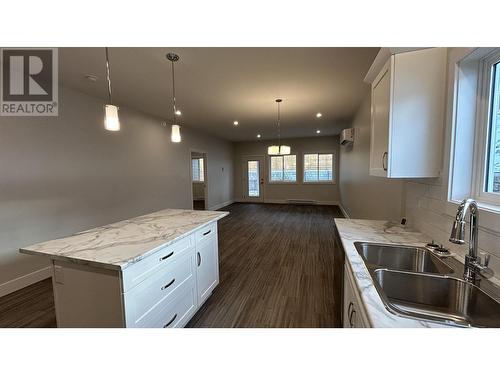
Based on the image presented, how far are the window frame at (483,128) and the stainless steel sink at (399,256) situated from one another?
45cm

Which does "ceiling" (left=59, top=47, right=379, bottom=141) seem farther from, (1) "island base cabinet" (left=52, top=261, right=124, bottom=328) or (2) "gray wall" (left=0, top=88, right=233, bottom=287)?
(1) "island base cabinet" (left=52, top=261, right=124, bottom=328)

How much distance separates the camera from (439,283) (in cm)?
105

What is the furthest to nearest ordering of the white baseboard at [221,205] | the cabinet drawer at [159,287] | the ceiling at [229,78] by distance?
the white baseboard at [221,205] → the ceiling at [229,78] → the cabinet drawer at [159,287]

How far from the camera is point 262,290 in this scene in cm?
240

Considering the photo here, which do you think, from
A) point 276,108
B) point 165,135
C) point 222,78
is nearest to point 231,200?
point 165,135

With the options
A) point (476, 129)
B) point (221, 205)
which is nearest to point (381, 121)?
point (476, 129)

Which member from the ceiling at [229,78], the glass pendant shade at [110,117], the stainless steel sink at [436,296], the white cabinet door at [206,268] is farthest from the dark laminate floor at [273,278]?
the ceiling at [229,78]

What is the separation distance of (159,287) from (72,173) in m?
2.61

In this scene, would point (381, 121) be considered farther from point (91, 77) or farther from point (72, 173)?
point (72, 173)

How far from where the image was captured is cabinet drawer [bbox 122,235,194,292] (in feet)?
4.05

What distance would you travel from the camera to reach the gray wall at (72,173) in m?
2.43
